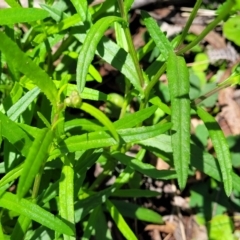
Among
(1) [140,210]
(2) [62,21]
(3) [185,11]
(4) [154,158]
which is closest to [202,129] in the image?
(4) [154,158]

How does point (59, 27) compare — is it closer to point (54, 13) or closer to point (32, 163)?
point (54, 13)

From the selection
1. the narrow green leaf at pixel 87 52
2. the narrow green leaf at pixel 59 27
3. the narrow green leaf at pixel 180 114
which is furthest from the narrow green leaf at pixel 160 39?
the narrow green leaf at pixel 59 27

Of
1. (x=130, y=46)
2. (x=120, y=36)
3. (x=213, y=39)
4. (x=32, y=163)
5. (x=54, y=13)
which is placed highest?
(x=213, y=39)

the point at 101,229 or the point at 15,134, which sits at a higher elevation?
the point at 15,134

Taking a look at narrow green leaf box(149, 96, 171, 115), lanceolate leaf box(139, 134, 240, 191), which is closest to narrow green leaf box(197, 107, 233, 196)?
narrow green leaf box(149, 96, 171, 115)

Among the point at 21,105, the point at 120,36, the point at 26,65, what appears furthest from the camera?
the point at 120,36

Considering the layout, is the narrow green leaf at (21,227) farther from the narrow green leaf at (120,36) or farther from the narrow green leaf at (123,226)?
the narrow green leaf at (120,36)

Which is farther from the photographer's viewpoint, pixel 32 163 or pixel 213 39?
pixel 213 39

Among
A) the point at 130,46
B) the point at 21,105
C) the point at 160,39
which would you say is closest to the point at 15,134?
the point at 21,105
